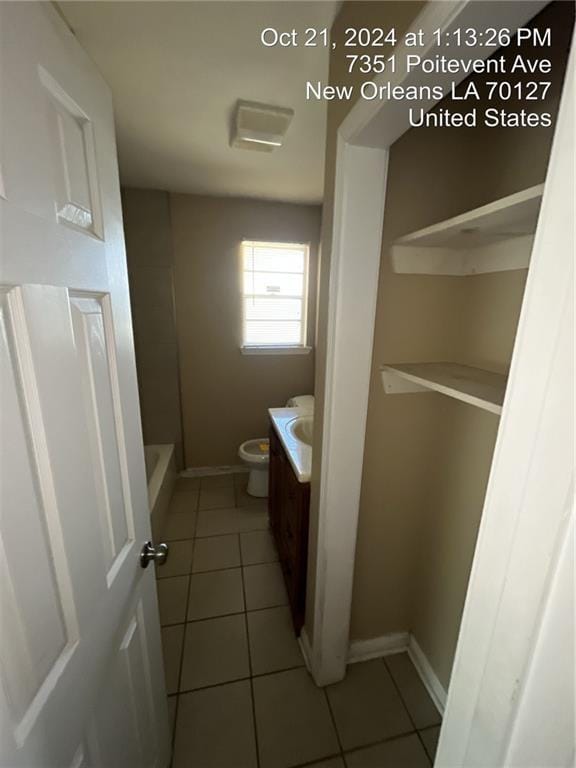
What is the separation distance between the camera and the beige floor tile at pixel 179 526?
2.23m

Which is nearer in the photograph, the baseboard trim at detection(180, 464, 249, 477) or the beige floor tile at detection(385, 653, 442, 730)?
the beige floor tile at detection(385, 653, 442, 730)

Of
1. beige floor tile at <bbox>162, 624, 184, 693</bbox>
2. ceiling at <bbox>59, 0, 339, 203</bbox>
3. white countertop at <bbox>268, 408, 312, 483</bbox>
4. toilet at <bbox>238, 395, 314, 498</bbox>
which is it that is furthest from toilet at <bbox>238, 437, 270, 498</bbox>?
ceiling at <bbox>59, 0, 339, 203</bbox>

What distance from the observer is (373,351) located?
3.71 feet

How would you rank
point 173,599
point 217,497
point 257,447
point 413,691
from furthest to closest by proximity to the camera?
point 257,447
point 217,497
point 173,599
point 413,691

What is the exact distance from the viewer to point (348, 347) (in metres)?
1.04

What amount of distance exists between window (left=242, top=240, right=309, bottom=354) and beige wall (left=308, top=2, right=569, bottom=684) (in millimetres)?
1755

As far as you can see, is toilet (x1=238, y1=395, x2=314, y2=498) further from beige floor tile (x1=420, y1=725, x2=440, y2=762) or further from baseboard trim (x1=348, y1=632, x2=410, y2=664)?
beige floor tile (x1=420, y1=725, x2=440, y2=762)

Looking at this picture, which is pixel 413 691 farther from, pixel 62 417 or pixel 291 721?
pixel 62 417

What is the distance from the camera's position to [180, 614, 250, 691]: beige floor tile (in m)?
1.40

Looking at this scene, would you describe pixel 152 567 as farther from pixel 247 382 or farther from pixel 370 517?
pixel 247 382

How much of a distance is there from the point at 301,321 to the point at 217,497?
5.53 feet

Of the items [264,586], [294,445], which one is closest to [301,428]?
[294,445]

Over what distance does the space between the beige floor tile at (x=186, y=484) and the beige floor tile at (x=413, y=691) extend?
1.86 meters

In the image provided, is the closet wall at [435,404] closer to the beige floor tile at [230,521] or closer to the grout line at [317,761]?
the grout line at [317,761]
